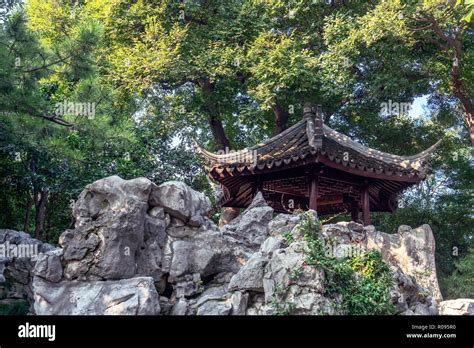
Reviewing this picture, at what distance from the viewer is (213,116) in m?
15.5

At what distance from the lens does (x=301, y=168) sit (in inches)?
367

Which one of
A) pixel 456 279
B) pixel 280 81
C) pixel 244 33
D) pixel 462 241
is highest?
pixel 244 33

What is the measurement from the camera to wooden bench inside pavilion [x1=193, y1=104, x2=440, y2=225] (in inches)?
360

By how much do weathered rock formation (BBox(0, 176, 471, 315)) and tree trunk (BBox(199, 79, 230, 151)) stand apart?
795 cm

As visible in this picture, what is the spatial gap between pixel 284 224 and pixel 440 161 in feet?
32.5

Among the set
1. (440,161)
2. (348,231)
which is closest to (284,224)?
(348,231)

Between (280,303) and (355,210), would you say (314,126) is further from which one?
(280,303)

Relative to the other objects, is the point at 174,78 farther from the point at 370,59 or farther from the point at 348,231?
the point at 348,231

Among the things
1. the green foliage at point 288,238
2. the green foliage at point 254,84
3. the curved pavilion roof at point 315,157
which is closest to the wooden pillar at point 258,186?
the curved pavilion roof at point 315,157

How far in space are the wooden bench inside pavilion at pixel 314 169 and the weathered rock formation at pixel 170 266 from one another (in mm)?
1725

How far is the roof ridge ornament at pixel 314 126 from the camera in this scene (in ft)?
28.9

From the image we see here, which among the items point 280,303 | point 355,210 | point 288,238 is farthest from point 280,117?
point 280,303

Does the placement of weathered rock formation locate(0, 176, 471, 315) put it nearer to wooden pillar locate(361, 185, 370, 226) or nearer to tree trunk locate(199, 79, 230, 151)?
wooden pillar locate(361, 185, 370, 226)

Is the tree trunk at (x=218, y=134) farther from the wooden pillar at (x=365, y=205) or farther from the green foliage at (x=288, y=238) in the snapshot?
the green foliage at (x=288, y=238)
